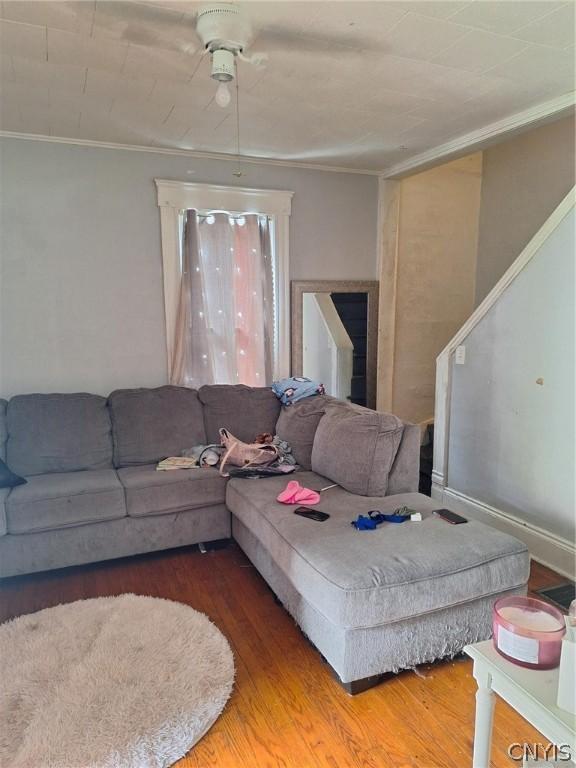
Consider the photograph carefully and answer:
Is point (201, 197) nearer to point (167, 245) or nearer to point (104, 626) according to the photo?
point (167, 245)

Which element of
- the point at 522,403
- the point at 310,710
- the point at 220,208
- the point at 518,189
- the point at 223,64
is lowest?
the point at 310,710

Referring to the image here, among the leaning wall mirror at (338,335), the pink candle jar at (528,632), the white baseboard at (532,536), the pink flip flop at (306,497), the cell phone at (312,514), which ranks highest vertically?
the leaning wall mirror at (338,335)

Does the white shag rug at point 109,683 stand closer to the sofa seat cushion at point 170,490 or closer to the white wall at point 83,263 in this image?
the sofa seat cushion at point 170,490

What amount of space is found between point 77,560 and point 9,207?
2.14 meters

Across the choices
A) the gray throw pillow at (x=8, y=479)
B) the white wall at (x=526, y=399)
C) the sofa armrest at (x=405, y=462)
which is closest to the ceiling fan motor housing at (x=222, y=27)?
the white wall at (x=526, y=399)

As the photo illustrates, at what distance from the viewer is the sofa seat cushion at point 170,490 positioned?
113 inches

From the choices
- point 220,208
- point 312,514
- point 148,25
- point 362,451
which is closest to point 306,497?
point 312,514

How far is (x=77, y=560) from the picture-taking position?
2.80m

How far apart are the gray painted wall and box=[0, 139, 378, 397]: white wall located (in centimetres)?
196

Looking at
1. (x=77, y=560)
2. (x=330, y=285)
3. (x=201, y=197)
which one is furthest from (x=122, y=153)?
(x=77, y=560)

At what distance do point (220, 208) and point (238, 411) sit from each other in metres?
1.45

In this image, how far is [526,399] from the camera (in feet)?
9.64

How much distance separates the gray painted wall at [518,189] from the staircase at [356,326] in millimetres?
1231

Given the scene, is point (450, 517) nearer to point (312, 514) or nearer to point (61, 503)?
point (312, 514)
